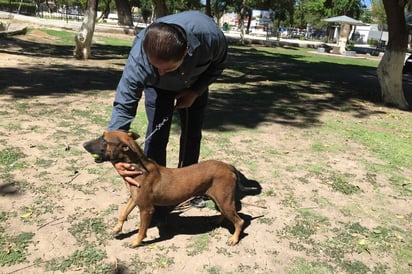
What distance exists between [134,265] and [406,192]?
3.42 metres

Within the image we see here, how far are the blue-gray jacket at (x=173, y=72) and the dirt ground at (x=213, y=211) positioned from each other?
1.12m

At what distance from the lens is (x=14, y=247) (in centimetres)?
312

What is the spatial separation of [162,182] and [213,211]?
1.09 m

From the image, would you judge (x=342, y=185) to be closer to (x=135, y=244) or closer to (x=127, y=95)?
(x=135, y=244)

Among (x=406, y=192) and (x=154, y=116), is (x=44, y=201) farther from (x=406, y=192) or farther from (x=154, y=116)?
(x=406, y=192)

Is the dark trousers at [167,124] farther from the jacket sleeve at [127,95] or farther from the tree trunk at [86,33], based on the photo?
the tree trunk at [86,33]

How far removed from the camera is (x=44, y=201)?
151 inches

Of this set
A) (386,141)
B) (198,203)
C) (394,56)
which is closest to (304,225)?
(198,203)

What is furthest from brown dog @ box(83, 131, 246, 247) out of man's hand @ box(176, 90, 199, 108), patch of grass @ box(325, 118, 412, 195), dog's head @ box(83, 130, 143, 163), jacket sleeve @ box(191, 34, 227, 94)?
patch of grass @ box(325, 118, 412, 195)

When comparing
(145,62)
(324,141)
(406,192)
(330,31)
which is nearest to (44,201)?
(145,62)

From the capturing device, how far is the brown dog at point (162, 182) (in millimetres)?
2719

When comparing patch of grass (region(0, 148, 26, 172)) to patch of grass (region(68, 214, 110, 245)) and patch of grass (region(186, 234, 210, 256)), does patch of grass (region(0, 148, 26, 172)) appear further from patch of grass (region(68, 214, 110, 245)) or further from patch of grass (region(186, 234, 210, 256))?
patch of grass (region(186, 234, 210, 256))

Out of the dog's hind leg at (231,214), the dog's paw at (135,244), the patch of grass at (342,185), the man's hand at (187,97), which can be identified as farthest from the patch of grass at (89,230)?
the patch of grass at (342,185)

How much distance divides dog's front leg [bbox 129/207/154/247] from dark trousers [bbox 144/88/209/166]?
550 millimetres
